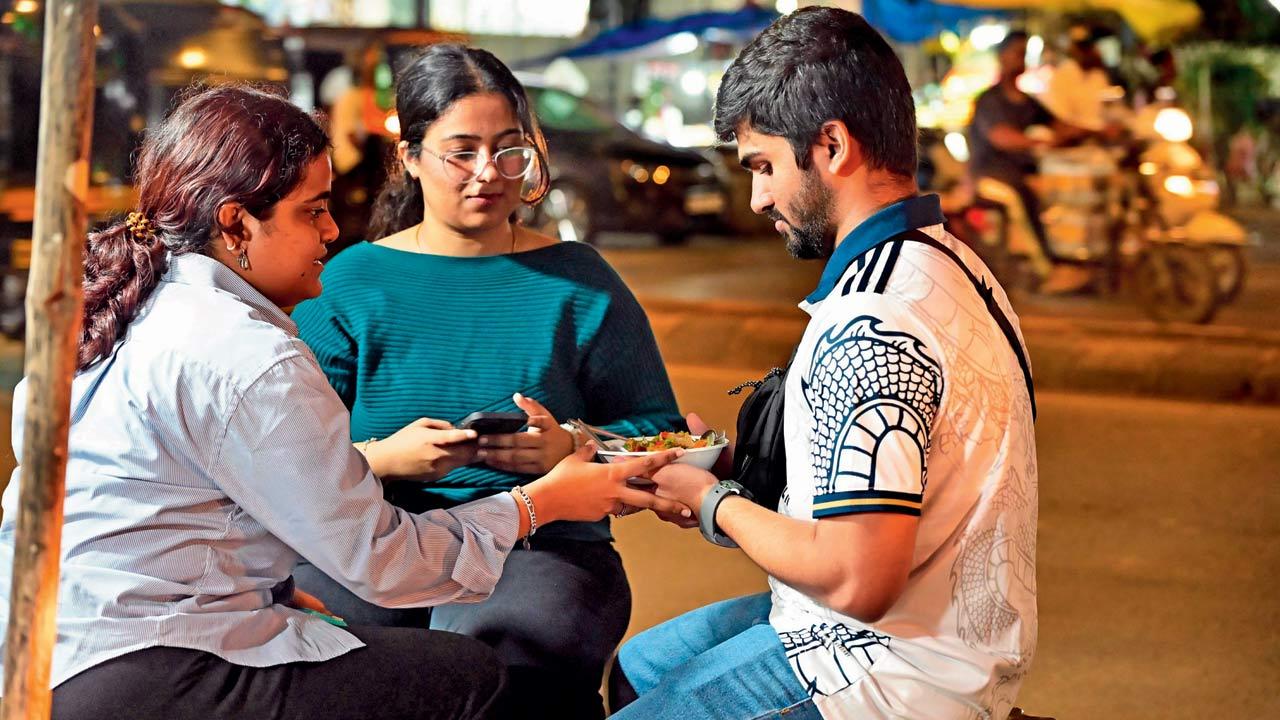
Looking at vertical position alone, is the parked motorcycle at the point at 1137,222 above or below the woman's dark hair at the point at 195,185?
below

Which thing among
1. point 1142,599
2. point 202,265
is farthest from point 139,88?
point 202,265

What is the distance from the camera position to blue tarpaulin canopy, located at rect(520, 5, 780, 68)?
1823 cm

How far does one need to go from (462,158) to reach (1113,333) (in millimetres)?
7933

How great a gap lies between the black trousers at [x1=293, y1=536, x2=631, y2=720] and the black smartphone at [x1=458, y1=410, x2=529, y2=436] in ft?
1.27

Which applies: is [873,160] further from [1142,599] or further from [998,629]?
[1142,599]

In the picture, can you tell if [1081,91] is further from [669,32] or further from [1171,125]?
[669,32]

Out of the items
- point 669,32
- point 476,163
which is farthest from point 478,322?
point 669,32

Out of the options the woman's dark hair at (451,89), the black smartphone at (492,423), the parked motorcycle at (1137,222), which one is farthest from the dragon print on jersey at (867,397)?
the parked motorcycle at (1137,222)

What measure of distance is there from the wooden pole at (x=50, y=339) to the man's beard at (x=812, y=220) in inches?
40.7

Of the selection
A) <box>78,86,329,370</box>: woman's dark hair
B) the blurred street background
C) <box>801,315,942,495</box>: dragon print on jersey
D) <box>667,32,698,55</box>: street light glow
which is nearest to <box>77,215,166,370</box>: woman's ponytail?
<box>78,86,329,370</box>: woman's dark hair

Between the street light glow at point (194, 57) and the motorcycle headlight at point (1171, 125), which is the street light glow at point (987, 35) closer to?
the motorcycle headlight at point (1171, 125)

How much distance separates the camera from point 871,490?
1.91 metres

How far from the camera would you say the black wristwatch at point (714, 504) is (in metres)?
2.20

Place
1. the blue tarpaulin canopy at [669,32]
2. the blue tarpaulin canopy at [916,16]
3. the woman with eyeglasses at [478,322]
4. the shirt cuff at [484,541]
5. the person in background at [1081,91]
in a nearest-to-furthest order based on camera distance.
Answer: the shirt cuff at [484,541]
the woman with eyeglasses at [478,322]
the person in background at [1081,91]
the blue tarpaulin canopy at [916,16]
the blue tarpaulin canopy at [669,32]
